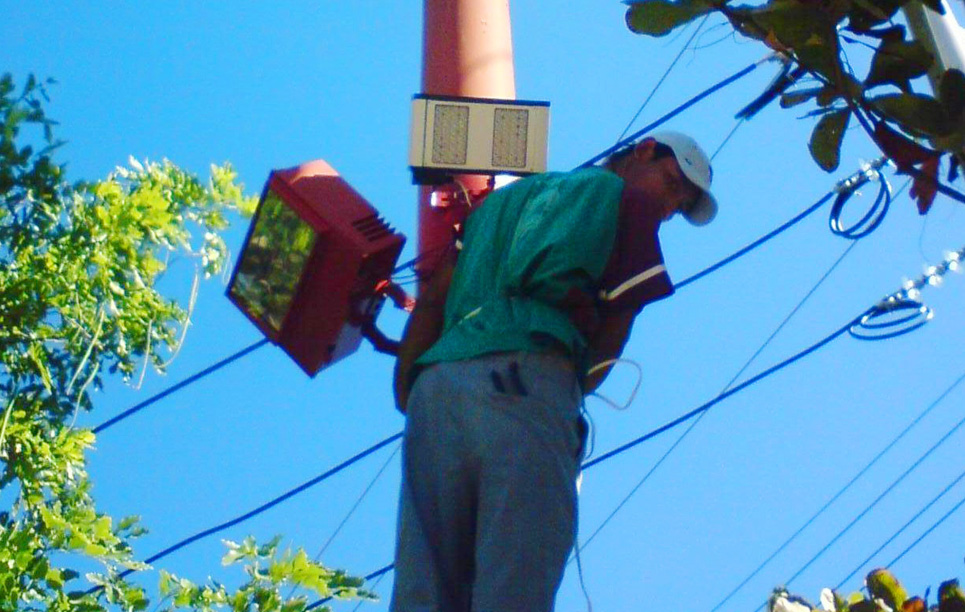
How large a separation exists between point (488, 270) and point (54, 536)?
1.92m

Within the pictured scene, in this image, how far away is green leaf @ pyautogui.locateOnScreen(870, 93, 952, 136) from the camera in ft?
9.61

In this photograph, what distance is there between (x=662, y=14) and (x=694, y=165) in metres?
0.86

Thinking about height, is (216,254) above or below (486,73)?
above

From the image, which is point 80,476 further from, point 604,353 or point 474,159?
point 604,353

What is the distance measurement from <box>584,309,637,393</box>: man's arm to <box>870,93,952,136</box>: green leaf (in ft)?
2.63

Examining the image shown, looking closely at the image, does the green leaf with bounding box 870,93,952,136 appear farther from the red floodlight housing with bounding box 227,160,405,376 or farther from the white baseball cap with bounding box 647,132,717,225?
the red floodlight housing with bounding box 227,160,405,376

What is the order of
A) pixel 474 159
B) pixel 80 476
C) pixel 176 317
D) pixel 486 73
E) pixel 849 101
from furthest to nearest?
pixel 176 317, pixel 80 476, pixel 486 73, pixel 474 159, pixel 849 101

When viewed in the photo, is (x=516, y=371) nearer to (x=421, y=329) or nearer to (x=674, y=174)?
(x=421, y=329)

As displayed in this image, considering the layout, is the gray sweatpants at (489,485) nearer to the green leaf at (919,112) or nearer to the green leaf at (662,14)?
the green leaf at (662,14)

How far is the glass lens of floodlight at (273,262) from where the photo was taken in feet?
13.1

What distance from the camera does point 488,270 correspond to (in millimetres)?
3686

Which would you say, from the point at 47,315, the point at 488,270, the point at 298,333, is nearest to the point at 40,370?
the point at 47,315

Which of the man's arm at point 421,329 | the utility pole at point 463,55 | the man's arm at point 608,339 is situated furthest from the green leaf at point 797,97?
the utility pole at point 463,55

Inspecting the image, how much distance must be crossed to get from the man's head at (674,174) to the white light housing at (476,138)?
351 millimetres
